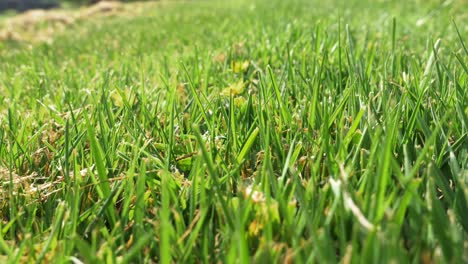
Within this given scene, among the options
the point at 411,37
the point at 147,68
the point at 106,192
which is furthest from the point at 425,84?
the point at 411,37

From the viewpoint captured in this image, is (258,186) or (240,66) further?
(240,66)

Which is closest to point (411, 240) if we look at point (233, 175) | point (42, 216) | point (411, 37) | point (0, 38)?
point (233, 175)

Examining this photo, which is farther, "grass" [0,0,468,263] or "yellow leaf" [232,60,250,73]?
"yellow leaf" [232,60,250,73]

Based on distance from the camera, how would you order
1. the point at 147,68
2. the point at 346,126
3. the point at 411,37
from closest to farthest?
the point at 346,126
the point at 147,68
the point at 411,37

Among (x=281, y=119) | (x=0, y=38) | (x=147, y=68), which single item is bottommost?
(x=0, y=38)

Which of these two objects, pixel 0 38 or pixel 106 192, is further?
pixel 0 38

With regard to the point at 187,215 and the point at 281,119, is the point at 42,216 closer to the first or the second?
the point at 187,215

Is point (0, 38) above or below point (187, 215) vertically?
below

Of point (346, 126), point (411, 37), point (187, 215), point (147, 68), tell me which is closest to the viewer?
point (187, 215)

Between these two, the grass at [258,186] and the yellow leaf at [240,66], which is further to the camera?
the yellow leaf at [240,66]
